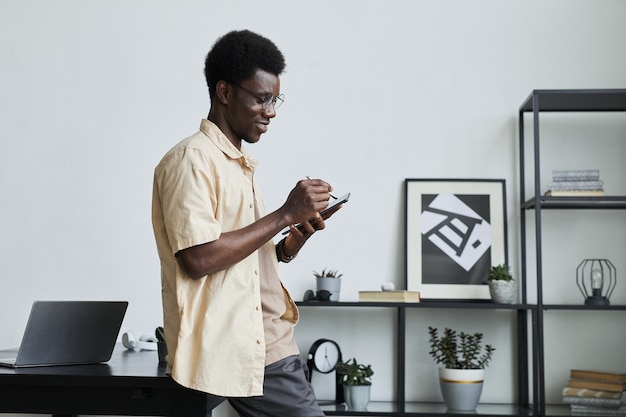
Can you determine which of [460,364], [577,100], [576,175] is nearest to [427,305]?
[460,364]

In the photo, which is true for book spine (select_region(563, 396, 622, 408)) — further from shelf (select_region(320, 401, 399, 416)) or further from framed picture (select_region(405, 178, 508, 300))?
shelf (select_region(320, 401, 399, 416))

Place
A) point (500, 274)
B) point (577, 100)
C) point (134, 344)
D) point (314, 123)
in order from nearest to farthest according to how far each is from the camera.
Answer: point (134, 344), point (500, 274), point (577, 100), point (314, 123)

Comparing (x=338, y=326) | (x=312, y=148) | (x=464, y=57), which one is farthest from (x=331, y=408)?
(x=464, y=57)

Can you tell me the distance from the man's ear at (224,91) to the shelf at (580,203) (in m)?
2.10

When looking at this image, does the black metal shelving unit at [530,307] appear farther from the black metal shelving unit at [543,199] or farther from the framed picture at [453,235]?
the framed picture at [453,235]

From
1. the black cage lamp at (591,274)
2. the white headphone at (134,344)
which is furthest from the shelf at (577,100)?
the white headphone at (134,344)

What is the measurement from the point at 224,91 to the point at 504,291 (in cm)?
215

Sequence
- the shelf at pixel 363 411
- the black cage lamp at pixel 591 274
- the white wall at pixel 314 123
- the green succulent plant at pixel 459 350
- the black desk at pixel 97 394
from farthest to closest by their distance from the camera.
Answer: the white wall at pixel 314 123 → the black cage lamp at pixel 591 274 → the green succulent plant at pixel 459 350 → the shelf at pixel 363 411 → the black desk at pixel 97 394

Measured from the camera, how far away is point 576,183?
377cm

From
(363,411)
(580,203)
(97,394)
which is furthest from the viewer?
(580,203)

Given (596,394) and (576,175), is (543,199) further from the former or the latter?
(596,394)

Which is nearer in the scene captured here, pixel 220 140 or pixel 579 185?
pixel 220 140

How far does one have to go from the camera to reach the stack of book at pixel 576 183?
12.3 ft

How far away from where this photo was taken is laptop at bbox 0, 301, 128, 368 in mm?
2258
